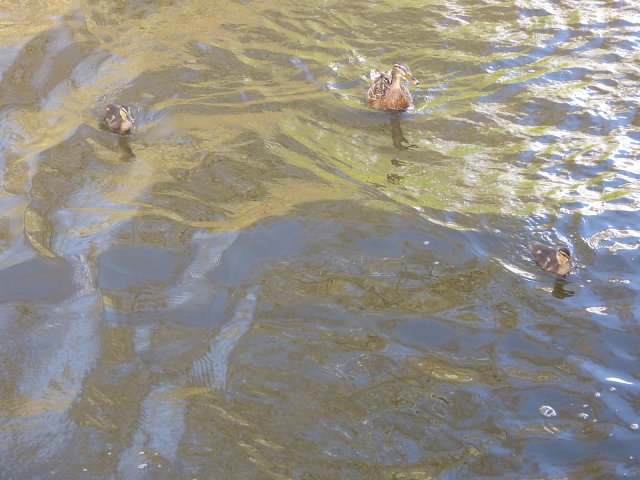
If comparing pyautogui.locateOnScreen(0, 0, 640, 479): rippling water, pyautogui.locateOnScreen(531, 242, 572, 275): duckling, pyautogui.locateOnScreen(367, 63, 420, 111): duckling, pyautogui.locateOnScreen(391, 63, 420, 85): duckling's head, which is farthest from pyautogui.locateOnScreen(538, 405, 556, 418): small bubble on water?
pyautogui.locateOnScreen(391, 63, 420, 85): duckling's head

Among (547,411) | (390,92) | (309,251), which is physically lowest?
(547,411)

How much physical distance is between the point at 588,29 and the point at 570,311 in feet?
18.5

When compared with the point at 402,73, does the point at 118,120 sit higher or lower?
higher

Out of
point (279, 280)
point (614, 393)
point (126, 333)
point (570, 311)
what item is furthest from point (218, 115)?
point (614, 393)

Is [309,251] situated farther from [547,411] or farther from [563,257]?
[547,411]

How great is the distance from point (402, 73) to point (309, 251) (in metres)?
3.12

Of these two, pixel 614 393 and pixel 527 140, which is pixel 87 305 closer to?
pixel 614 393

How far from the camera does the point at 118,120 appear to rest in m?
7.58

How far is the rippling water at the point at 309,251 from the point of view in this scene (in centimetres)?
477

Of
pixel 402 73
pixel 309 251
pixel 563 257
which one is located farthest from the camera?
pixel 402 73

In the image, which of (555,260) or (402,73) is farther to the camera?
(402,73)

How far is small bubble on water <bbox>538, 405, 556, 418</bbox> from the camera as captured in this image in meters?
5.07

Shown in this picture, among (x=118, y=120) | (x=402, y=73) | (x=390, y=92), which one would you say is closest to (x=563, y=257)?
(x=390, y=92)

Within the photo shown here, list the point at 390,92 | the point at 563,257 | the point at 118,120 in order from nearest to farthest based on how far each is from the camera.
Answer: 1. the point at 563,257
2. the point at 118,120
3. the point at 390,92
